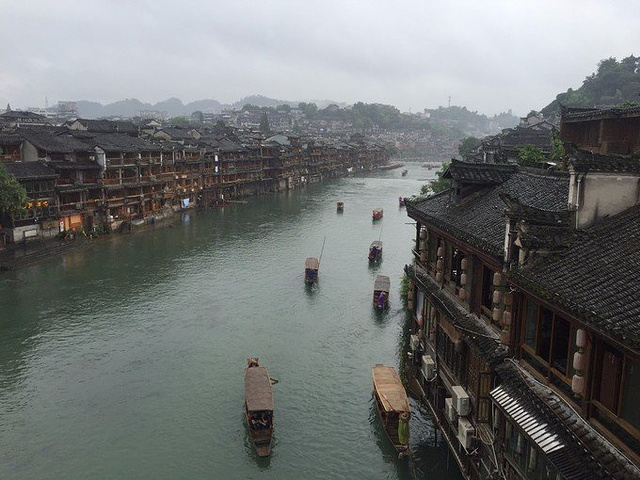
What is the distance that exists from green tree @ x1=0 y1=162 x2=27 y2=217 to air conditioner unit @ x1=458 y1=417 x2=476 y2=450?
140 ft

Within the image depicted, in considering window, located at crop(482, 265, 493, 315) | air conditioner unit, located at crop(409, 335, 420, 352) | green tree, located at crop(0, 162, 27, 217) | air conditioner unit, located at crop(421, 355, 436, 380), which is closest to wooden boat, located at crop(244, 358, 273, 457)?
air conditioner unit, located at crop(421, 355, 436, 380)

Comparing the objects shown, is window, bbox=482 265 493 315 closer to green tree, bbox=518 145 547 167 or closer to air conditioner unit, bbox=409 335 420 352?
air conditioner unit, bbox=409 335 420 352

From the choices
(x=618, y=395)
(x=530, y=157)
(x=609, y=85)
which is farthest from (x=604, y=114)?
(x=609, y=85)

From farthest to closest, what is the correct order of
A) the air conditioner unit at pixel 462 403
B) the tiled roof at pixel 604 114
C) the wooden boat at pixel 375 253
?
the wooden boat at pixel 375 253
the tiled roof at pixel 604 114
the air conditioner unit at pixel 462 403

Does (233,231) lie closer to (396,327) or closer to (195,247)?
(195,247)

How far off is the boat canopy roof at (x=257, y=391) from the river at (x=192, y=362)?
1551 mm

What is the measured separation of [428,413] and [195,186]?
69926 mm

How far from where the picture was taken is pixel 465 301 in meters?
18.8

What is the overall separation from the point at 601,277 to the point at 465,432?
25.7ft

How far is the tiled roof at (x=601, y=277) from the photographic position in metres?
9.67

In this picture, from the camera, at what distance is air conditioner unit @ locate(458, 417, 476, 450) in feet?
55.7

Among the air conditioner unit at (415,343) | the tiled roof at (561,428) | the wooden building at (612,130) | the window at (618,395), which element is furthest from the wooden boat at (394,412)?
the wooden building at (612,130)

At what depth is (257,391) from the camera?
77.9 ft

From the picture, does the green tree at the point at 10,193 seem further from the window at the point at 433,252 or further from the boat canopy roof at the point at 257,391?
the window at the point at 433,252
